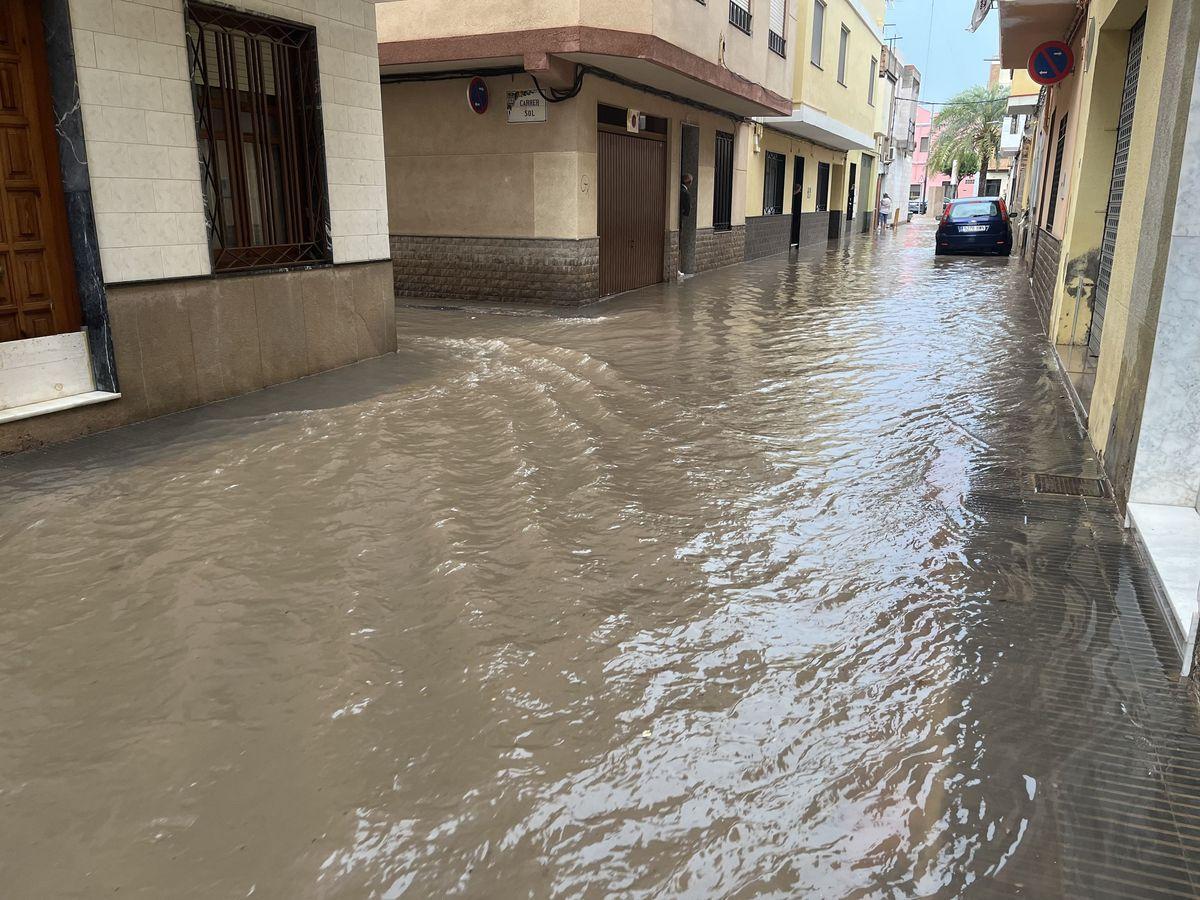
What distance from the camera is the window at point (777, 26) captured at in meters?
17.7

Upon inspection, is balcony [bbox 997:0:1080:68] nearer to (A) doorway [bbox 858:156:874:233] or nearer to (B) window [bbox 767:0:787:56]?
(B) window [bbox 767:0:787:56]

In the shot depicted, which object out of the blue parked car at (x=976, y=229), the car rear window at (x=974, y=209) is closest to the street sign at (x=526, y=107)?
the blue parked car at (x=976, y=229)

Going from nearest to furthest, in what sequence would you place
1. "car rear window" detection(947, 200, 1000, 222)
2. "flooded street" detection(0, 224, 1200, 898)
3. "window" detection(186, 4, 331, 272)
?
"flooded street" detection(0, 224, 1200, 898)
"window" detection(186, 4, 331, 272)
"car rear window" detection(947, 200, 1000, 222)

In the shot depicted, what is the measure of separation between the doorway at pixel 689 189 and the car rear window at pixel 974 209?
9.71m

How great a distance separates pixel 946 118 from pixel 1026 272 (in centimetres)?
4167

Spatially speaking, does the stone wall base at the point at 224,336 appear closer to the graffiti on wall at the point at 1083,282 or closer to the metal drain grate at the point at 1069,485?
the metal drain grate at the point at 1069,485

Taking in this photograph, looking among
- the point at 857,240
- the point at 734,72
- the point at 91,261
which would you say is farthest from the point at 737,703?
the point at 857,240

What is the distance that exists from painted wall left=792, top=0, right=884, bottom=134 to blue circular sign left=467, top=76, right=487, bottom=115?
10.2 meters

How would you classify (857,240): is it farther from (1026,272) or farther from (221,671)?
(221,671)

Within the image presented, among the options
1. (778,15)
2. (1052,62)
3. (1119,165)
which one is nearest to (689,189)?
(778,15)

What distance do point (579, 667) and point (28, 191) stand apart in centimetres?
500

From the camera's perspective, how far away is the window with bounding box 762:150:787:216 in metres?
22.6

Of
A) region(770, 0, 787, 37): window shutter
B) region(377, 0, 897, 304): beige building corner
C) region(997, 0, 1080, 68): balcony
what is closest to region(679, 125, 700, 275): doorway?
region(377, 0, 897, 304): beige building corner

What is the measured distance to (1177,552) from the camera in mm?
4066
